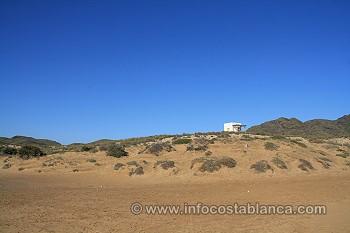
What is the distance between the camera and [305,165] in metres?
27.4

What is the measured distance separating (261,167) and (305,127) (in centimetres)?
5802

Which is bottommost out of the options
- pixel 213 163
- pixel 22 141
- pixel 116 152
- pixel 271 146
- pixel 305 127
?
pixel 213 163

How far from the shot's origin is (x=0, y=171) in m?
28.9

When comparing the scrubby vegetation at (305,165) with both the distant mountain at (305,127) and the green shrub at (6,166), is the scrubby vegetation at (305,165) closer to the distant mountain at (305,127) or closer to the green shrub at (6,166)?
the green shrub at (6,166)

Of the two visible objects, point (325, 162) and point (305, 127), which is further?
point (305, 127)

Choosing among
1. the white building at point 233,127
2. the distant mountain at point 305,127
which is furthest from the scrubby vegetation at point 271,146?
the distant mountain at point 305,127

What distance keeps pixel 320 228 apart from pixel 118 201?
8463 millimetres

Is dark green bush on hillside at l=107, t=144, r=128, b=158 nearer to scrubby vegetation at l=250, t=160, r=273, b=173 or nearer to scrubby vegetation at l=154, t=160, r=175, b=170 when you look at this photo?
scrubby vegetation at l=154, t=160, r=175, b=170

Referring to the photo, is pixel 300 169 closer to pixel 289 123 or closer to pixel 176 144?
pixel 176 144

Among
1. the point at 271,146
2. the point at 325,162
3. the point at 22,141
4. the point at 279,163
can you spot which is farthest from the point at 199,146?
the point at 22,141

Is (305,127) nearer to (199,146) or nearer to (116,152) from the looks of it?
(199,146)

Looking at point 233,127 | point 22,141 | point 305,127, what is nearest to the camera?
point 233,127

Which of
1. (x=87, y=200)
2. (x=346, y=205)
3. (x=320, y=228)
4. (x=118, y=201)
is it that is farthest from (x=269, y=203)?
(x=87, y=200)

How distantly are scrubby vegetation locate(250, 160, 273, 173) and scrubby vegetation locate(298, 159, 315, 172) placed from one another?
116 inches
